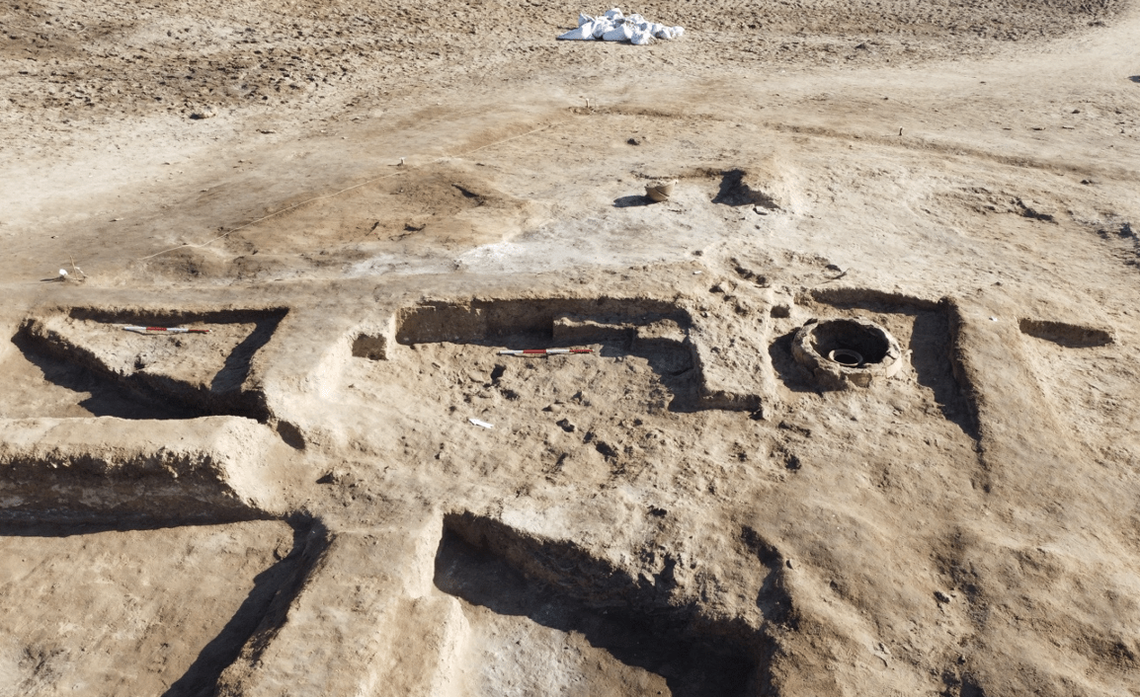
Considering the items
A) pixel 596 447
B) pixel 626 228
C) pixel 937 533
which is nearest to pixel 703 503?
pixel 596 447

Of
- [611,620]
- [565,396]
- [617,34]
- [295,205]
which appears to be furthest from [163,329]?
[617,34]

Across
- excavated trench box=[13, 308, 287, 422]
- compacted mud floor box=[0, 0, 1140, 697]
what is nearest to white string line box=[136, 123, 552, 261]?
compacted mud floor box=[0, 0, 1140, 697]

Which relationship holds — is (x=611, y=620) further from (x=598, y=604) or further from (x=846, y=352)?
(x=846, y=352)

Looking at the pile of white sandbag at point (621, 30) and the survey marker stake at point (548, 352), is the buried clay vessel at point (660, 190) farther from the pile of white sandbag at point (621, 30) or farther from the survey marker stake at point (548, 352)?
the pile of white sandbag at point (621, 30)

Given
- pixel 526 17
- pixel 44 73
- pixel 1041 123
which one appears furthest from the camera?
pixel 526 17

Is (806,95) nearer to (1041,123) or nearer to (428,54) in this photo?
(1041,123)

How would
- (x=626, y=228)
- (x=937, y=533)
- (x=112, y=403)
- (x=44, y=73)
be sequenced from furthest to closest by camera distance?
(x=44, y=73) → (x=626, y=228) → (x=112, y=403) → (x=937, y=533)
